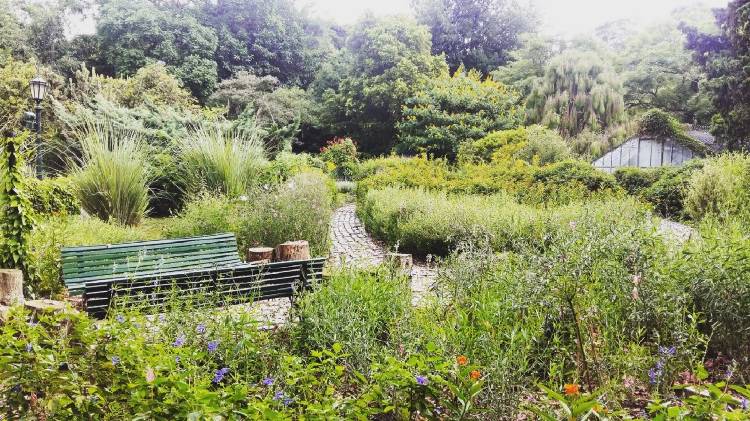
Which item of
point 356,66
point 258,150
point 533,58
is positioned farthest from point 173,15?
point 258,150

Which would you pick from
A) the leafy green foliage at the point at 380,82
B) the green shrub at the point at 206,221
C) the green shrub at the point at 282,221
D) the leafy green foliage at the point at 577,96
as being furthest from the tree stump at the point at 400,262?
the leafy green foliage at the point at 380,82

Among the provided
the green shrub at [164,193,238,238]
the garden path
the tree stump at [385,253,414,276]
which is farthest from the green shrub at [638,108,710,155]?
the tree stump at [385,253,414,276]

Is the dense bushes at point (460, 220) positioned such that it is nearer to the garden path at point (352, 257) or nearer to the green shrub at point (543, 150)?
the garden path at point (352, 257)

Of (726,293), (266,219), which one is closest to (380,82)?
(266,219)

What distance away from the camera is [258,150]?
1026cm

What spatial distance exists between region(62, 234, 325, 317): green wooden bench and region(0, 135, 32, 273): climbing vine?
54cm

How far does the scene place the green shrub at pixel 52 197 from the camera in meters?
7.27

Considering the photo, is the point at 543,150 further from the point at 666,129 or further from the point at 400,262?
the point at 400,262

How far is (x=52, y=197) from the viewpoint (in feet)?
24.7

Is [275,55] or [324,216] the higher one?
[275,55]

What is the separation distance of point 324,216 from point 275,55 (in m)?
24.0

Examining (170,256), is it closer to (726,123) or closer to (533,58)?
(726,123)

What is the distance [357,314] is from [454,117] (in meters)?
16.6

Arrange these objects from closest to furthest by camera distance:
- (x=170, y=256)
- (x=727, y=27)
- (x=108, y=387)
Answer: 1. (x=108, y=387)
2. (x=170, y=256)
3. (x=727, y=27)
